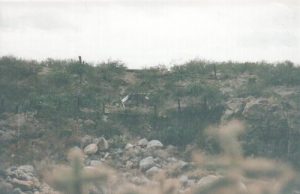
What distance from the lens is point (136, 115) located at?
13.1 m

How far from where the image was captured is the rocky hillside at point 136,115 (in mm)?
9883

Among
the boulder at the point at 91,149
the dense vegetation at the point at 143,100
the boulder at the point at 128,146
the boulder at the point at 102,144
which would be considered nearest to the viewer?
the boulder at the point at 91,149

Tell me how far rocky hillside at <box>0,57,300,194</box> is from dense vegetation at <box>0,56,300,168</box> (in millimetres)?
28

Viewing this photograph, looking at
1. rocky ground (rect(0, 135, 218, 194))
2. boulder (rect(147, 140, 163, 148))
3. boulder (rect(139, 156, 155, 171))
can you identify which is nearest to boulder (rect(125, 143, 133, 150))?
rocky ground (rect(0, 135, 218, 194))

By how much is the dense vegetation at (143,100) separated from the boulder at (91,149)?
578 mm

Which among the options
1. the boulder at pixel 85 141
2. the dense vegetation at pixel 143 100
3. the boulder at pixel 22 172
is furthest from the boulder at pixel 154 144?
the boulder at pixel 22 172

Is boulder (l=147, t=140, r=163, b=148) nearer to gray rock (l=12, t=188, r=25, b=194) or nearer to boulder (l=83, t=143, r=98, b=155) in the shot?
boulder (l=83, t=143, r=98, b=155)

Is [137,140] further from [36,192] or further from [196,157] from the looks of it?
[196,157]

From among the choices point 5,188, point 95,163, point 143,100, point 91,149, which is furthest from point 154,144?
point 5,188

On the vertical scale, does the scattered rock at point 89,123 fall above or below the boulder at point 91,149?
above

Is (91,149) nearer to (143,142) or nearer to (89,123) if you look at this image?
(143,142)

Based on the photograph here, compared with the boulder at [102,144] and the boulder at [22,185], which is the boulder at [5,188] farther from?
Result: the boulder at [102,144]

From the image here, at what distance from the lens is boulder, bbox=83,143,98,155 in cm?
1056

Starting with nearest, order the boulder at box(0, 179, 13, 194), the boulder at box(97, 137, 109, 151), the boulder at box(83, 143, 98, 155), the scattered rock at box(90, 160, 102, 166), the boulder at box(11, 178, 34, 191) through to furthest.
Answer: the boulder at box(0, 179, 13, 194)
the boulder at box(11, 178, 34, 191)
the scattered rock at box(90, 160, 102, 166)
the boulder at box(83, 143, 98, 155)
the boulder at box(97, 137, 109, 151)
